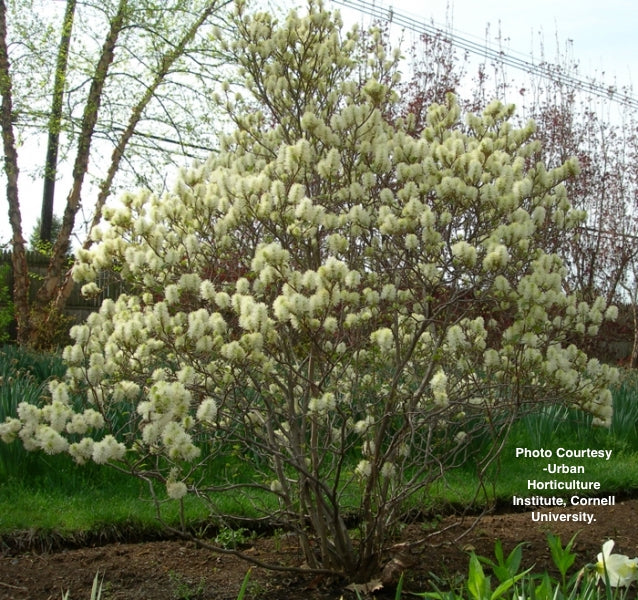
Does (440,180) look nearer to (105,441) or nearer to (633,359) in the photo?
(105,441)

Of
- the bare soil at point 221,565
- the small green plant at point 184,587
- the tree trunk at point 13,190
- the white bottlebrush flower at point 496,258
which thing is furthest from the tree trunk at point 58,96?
the white bottlebrush flower at point 496,258

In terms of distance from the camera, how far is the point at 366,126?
3469 millimetres

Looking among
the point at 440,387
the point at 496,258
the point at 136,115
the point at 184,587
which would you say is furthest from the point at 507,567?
the point at 136,115

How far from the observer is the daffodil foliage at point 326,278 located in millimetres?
2912

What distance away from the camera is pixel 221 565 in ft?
11.7

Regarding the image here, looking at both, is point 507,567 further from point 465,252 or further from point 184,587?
point 184,587

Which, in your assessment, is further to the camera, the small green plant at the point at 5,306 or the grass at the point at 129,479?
the small green plant at the point at 5,306

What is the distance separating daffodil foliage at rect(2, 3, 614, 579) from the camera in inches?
115

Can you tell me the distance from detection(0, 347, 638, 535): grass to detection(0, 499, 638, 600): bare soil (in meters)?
0.16

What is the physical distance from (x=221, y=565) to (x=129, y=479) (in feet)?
4.75

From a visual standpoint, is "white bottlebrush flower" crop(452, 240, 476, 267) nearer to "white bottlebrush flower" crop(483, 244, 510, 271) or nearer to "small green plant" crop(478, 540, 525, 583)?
"white bottlebrush flower" crop(483, 244, 510, 271)

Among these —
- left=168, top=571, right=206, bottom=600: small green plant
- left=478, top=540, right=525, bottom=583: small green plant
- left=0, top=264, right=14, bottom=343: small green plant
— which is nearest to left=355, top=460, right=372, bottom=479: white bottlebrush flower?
left=478, top=540, right=525, bottom=583: small green plant

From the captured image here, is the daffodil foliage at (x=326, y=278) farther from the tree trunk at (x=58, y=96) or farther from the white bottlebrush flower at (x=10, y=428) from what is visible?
the tree trunk at (x=58, y=96)

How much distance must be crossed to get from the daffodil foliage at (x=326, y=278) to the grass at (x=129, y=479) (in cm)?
55
